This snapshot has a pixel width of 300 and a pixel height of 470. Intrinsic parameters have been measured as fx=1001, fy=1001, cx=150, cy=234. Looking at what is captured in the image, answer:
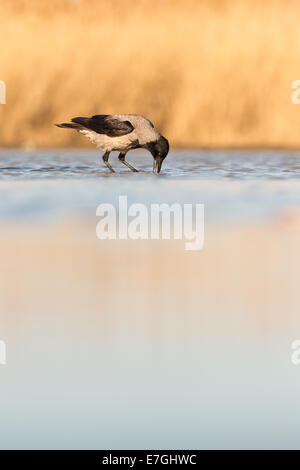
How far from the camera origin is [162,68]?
3769 cm

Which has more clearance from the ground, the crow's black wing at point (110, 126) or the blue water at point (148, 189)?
the crow's black wing at point (110, 126)

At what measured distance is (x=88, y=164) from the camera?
17406mm

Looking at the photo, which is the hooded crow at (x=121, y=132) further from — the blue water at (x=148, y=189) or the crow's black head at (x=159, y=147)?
the blue water at (x=148, y=189)

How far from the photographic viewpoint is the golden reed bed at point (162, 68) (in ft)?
114

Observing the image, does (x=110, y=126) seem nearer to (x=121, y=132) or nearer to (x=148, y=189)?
(x=121, y=132)

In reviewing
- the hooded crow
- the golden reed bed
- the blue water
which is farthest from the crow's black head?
the golden reed bed

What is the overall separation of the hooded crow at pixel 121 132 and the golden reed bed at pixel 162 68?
58.6ft

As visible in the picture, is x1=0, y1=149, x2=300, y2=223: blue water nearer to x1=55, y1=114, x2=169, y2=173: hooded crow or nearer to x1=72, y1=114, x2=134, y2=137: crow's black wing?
x1=55, y1=114, x2=169, y2=173: hooded crow

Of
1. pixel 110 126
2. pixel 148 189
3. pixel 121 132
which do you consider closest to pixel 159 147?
pixel 121 132

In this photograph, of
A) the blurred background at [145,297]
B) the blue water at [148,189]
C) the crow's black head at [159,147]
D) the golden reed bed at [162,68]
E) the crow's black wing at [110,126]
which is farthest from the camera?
the golden reed bed at [162,68]

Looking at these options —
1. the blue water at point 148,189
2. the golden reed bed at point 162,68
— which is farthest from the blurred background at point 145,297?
the golden reed bed at point 162,68

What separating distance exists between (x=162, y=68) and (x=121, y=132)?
24.5 metres
